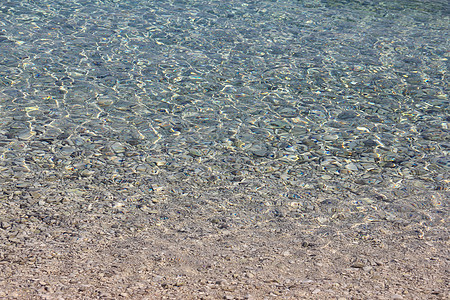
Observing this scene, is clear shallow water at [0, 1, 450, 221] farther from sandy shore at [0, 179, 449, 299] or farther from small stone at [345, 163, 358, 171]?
sandy shore at [0, 179, 449, 299]

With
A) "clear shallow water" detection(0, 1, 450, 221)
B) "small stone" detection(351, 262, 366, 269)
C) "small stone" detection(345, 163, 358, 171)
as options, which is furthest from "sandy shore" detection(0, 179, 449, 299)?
"small stone" detection(345, 163, 358, 171)

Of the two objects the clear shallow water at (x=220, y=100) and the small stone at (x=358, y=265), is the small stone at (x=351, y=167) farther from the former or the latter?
the small stone at (x=358, y=265)

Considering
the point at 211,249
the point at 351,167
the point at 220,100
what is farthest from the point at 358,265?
the point at 220,100

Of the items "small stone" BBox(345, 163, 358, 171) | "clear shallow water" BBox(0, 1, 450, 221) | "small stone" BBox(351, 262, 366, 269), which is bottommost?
"clear shallow water" BBox(0, 1, 450, 221)

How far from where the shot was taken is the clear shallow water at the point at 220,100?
4.12 meters

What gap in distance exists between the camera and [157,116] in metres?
5.01

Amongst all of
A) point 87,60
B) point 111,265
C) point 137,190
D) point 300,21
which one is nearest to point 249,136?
point 137,190

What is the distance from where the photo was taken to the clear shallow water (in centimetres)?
412

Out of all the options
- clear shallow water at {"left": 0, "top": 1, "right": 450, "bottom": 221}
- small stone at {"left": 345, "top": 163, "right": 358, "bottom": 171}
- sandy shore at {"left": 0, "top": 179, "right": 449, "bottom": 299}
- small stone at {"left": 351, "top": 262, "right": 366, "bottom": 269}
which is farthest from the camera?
small stone at {"left": 345, "top": 163, "right": 358, "bottom": 171}

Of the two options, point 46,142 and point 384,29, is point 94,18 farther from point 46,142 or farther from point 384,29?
point 384,29

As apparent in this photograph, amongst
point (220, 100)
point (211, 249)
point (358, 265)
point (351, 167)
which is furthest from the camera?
point (220, 100)

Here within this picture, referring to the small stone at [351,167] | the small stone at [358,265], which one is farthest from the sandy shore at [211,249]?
the small stone at [351,167]

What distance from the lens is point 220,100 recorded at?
5.43 m

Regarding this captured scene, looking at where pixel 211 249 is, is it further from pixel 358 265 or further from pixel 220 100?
pixel 220 100
